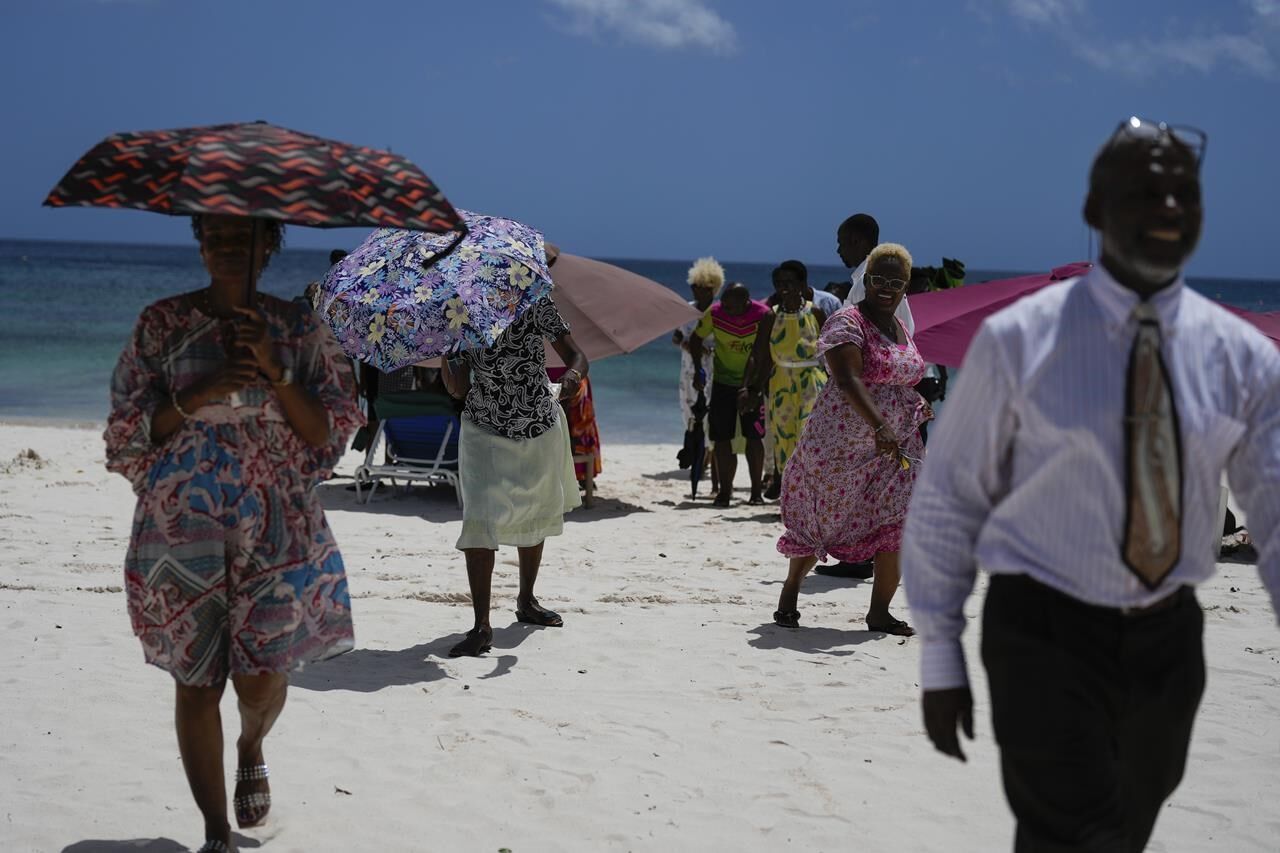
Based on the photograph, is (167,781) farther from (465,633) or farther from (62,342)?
(62,342)

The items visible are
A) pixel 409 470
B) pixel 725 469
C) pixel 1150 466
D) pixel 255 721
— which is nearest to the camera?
pixel 1150 466

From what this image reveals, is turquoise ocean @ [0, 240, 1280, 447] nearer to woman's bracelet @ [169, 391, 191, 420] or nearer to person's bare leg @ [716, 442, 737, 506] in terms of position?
person's bare leg @ [716, 442, 737, 506]

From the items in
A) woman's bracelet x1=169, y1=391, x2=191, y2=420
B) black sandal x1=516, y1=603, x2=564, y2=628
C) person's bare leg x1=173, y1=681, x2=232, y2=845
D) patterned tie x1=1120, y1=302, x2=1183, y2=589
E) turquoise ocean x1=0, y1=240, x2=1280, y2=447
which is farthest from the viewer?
turquoise ocean x1=0, y1=240, x2=1280, y2=447

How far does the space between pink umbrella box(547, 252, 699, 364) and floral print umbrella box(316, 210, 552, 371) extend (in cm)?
304

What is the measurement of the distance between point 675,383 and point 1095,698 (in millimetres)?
27739

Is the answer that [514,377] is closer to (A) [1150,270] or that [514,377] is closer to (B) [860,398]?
(B) [860,398]

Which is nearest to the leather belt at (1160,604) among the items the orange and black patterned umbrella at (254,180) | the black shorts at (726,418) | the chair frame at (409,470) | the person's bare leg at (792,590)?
the orange and black patterned umbrella at (254,180)

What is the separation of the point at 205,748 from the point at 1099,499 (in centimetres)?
242

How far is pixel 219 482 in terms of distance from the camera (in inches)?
142

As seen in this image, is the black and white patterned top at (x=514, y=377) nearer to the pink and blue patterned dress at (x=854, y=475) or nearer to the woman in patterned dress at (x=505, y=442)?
the woman in patterned dress at (x=505, y=442)

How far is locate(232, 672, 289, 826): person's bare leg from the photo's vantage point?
376 cm

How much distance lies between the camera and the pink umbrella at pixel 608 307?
936 centimetres

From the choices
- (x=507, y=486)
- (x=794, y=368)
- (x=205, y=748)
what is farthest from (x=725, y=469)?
(x=205, y=748)

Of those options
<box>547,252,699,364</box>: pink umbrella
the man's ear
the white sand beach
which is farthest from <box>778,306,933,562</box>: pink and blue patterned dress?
the man's ear
